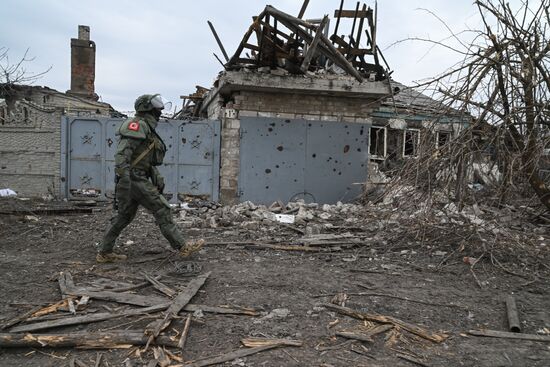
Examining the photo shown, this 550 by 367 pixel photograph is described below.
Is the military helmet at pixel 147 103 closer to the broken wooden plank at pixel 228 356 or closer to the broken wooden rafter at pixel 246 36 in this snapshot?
the broken wooden plank at pixel 228 356

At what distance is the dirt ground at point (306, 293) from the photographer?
273cm

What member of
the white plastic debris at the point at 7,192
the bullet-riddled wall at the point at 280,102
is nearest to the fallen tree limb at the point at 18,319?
the bullet-riddled wall at the point at 280,102

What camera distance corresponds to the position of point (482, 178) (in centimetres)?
515

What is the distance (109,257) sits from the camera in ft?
16.1

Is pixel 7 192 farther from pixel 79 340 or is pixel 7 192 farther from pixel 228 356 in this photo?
pixel 228 356

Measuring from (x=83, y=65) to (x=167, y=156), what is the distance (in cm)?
1223

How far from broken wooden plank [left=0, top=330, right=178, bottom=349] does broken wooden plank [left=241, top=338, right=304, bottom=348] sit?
0.49 meters

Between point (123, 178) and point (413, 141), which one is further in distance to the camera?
point (413, 141)

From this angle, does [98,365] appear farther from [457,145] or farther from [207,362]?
[457,145]

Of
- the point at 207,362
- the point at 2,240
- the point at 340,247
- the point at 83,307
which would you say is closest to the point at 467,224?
the point at 340,247

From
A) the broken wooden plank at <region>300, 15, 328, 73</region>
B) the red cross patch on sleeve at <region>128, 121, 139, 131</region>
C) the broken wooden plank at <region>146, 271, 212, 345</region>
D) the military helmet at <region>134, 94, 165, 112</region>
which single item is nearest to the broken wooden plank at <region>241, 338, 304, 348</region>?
the broken wooden plank at <region>146, 271, 212, 345</region>

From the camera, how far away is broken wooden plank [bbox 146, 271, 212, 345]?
9.48 ft

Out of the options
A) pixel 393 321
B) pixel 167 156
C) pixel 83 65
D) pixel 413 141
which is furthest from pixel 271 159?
pixel 83 65

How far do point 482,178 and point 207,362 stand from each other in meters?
4.20
